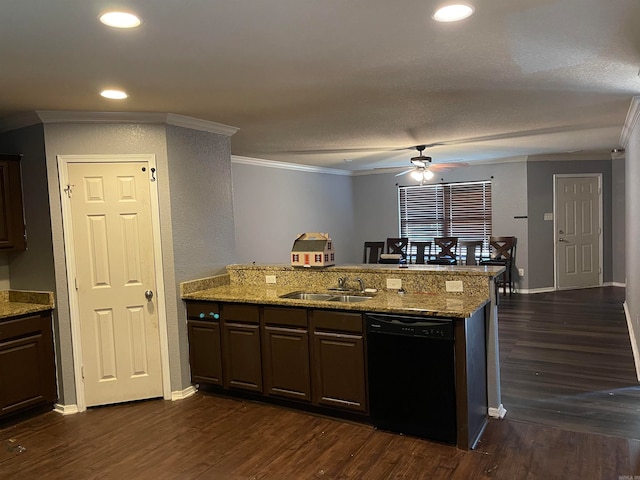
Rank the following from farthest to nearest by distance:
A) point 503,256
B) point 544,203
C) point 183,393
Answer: point 544,203 → point 503,256 → point 183,393

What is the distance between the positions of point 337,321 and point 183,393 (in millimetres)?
1547

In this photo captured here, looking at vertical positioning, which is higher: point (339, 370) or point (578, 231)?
point (578, 231)

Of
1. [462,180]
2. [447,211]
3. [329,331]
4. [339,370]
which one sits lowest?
[339,370]

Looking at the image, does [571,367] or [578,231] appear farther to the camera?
[578,231]

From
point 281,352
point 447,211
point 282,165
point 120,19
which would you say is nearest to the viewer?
point 120,19

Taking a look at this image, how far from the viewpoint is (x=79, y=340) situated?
3.61 metres

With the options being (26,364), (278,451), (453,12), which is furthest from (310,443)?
(453,12)

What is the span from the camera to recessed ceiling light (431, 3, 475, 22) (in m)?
1.91

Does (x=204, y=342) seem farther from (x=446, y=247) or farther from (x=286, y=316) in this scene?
(x=446, y=247)

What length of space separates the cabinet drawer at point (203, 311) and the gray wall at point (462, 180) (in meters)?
5.87

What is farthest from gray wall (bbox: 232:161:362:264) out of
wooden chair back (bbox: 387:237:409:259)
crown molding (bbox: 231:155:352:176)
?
wooden chair back (bbox: 387:237:409:259)

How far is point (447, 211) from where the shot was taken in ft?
28.2

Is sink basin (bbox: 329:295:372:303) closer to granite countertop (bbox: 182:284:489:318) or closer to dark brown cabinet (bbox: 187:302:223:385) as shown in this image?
granite countertop (bbox: 182:284:489:318)

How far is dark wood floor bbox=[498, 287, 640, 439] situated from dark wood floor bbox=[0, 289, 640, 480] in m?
0.02
